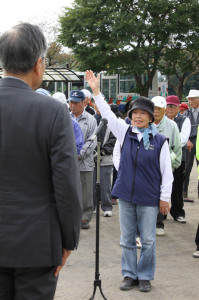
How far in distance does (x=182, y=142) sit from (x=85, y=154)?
5.28 ft

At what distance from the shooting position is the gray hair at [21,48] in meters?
2.16

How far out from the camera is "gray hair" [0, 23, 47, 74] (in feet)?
7.07

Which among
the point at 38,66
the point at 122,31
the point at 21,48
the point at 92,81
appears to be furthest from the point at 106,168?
the point at 122,31

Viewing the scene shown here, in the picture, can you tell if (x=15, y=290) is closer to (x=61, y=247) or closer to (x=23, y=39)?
(x=61, y=247)

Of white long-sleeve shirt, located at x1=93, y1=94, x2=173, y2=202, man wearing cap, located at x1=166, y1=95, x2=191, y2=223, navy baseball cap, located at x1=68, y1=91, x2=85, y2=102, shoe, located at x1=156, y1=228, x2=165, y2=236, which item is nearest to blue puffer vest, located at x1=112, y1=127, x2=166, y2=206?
white long-sleeve shirt, located at x1=93, y1=94, x2=173, y2=202

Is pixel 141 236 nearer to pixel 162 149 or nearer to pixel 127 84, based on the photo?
pixel 162 149

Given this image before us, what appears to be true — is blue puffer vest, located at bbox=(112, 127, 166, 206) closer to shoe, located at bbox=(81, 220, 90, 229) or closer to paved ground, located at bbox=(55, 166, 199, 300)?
paved ground, located at bbox=(55, 166, 199, 300)

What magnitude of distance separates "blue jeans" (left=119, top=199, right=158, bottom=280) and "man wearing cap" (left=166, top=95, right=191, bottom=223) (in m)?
2.95

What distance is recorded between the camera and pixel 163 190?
445 centimetres

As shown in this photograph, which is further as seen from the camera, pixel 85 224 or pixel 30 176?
pixel 85 224

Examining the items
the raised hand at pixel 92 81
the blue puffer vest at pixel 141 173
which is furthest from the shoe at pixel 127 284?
the raised hand at pixel 92 81

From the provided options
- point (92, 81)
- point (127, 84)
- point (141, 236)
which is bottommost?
point (141, 236)

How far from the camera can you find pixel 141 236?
453cm

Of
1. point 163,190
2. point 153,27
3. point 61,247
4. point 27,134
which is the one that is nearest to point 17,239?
point 61,247
